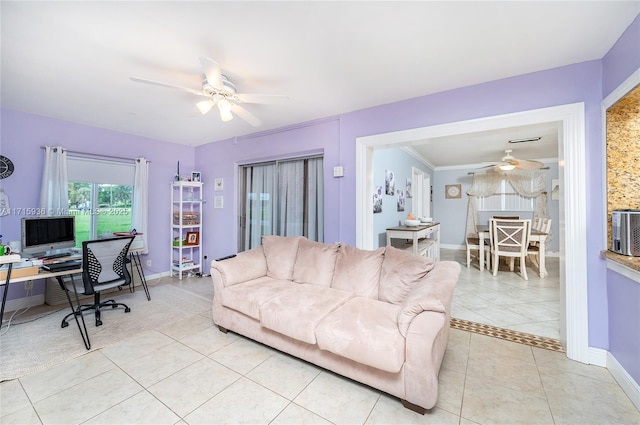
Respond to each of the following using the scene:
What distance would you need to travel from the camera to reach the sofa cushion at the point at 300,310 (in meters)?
1.83

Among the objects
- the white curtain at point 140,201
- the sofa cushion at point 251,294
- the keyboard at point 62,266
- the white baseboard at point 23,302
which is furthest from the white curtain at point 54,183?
the sofa cushion at point 251,294

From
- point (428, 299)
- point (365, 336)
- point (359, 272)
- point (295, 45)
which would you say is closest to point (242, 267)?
point (359, 272)

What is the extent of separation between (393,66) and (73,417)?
3.26 m

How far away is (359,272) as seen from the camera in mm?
2355

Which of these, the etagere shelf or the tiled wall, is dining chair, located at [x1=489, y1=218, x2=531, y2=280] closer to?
the tiled wall

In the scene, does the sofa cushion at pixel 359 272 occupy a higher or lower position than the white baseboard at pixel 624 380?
higher

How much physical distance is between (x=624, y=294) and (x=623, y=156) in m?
0.99

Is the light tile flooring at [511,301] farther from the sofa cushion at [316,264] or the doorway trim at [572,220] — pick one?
the sofa cushion at [316,264]

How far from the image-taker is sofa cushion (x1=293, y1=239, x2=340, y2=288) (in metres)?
2.55

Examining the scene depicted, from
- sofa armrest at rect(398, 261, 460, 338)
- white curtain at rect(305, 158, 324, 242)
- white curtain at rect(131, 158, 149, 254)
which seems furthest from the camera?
white curtain at rect(131, 158, 149, 254)

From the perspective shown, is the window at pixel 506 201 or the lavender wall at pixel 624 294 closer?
the lavender wall at pixel 624 294

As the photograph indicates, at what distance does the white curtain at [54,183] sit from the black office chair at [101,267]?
128 cm

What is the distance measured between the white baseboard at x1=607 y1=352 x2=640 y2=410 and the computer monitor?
5.32 m

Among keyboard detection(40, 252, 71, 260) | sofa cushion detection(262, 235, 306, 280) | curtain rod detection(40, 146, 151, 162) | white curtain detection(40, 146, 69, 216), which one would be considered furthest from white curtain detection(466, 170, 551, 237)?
white curtain detection(40, 146, 69, 216)
